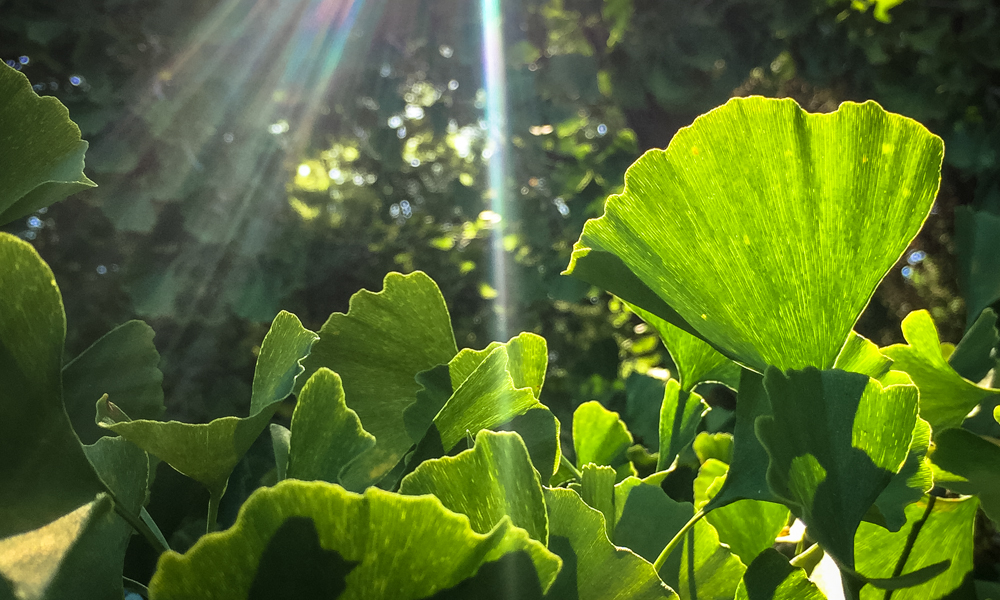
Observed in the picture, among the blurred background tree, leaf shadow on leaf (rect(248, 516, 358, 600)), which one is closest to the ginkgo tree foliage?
leaf shadow on leaf (rect(248, 516, 358, 600))

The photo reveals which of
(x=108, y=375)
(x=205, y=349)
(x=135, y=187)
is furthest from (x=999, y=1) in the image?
(x=205, y=349)

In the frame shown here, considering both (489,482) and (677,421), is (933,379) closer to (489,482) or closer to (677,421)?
(677,421)

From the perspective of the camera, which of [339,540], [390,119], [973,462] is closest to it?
[339,540]

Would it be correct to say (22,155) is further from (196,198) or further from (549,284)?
(549,284)

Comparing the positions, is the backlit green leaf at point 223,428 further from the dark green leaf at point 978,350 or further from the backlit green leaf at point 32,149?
the dark green leaf at point 978,350

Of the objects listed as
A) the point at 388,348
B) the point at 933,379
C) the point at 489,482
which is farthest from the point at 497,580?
the point at 933,379

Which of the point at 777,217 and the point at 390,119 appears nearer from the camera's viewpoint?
the point at 777,217

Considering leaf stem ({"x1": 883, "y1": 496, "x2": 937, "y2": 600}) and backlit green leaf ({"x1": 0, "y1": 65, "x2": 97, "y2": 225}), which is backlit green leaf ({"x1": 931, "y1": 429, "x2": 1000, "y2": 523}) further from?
backlit green leaf ({"x1": 0, "y1": 65, "x2": 97, "y2": 225})
